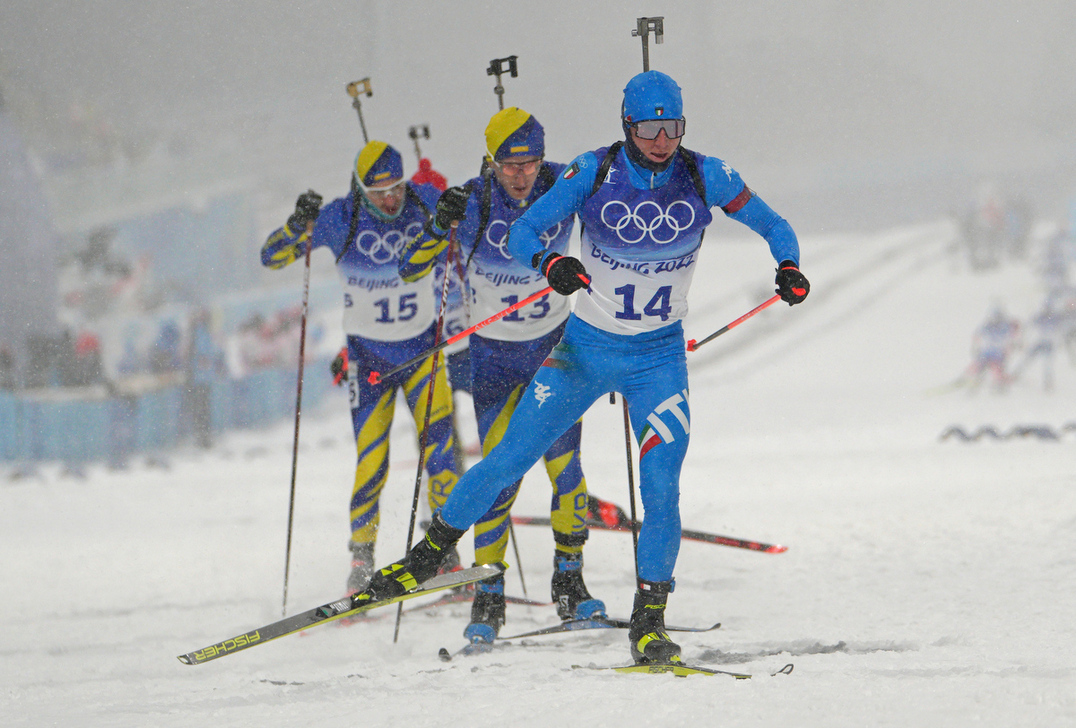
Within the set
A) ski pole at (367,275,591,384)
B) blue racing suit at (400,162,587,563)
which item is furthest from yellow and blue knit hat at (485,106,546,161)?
ski pole at (367,275,591,384)

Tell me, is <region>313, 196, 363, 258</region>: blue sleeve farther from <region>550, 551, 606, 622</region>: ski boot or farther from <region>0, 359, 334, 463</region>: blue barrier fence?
<region>0, 359, 334, 463</region>: blue barrier fence

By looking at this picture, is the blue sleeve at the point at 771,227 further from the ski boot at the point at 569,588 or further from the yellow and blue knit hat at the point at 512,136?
the ski boot at the point at 569,588

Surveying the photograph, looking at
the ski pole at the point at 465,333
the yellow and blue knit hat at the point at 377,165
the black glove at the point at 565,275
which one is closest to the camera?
the black glove at the point at 565,275

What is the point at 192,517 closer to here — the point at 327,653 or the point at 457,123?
the point at 327,653

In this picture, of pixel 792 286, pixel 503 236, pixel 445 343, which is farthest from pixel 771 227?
pixel 445 343

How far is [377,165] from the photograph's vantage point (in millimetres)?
4191

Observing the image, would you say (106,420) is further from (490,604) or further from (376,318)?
(490,604)

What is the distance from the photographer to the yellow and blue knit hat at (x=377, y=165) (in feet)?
13.8

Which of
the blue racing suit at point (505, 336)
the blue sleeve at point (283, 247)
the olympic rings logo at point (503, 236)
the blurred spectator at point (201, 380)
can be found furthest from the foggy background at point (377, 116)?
the olympic rings logo at point (503, 236)

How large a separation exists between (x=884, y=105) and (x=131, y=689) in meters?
21.1

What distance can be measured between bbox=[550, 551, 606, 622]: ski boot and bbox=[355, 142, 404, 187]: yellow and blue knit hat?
6.09ft

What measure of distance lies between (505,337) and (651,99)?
4.17 ft

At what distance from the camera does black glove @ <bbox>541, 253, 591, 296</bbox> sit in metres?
2.85

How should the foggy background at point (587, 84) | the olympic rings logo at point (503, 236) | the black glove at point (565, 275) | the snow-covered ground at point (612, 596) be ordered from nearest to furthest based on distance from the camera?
the snow-covered ground at point (612, 596) → the black glove at point (565, 275) → the olympic rings logo at point (503, 236) → the foggy background at point (587, 84)
